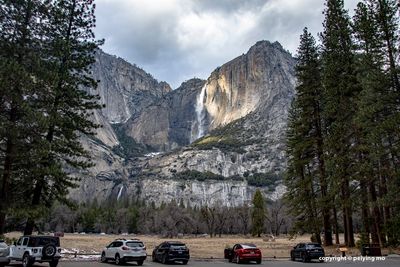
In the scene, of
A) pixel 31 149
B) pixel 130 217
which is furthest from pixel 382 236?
pixel 130 217

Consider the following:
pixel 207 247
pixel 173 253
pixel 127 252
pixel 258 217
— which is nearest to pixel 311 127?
pixel 173 253

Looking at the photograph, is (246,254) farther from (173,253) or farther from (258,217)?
(258,217)

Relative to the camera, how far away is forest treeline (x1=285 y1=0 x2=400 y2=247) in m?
31.9

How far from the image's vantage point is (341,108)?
1524 inches

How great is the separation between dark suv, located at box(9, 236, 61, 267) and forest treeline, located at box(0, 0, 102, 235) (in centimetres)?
291

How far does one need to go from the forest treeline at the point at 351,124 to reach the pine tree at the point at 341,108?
3.4 inches

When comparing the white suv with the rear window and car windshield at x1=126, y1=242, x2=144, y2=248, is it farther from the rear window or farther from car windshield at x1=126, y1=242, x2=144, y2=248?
the rear window

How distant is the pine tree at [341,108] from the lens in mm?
37562

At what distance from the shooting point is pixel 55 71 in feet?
92.0

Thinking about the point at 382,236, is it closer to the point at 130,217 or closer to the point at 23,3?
the point at 23,3

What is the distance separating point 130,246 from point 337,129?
72.3 ft

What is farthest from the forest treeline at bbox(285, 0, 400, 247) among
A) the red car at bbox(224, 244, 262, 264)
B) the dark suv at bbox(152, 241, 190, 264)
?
the dark suv at bbox(152, 241, 190, 264)

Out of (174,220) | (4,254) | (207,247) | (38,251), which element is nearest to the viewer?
(38,251)

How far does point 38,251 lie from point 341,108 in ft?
94.7
